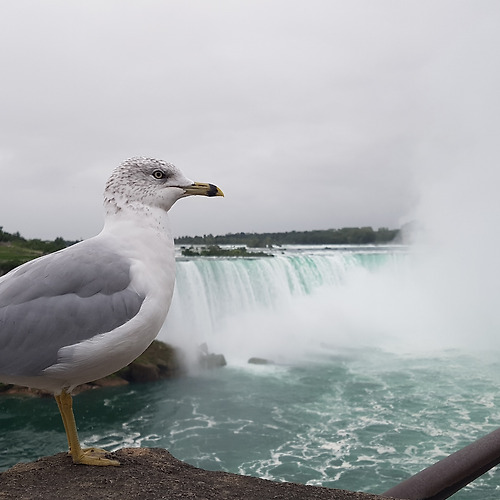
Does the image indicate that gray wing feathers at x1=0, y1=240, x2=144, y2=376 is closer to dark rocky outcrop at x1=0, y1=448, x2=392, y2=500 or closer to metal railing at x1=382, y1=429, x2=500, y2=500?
dark rocky outcrop at x1=0, y1=448, x2=392, y2=500

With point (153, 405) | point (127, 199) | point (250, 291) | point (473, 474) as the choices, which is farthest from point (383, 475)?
point (250, 291)

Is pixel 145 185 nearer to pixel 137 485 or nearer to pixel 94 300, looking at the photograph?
pixel 94 300

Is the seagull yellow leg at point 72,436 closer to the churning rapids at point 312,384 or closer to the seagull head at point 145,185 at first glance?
the seagull head at point 145,185

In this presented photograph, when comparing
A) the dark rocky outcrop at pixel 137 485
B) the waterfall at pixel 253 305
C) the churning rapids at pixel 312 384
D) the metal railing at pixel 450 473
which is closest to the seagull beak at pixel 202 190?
the dark rocky outcrop at pixel 137 485

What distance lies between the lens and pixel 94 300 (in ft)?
5.24

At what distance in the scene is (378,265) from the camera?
90.1 feet

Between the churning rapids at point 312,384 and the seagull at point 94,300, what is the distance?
7.47 meters

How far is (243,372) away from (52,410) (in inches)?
235

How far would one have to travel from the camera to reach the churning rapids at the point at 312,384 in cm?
976

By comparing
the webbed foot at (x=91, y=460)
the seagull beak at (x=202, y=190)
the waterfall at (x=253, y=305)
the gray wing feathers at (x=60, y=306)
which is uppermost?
the seagull beak at (x=202, y=190)

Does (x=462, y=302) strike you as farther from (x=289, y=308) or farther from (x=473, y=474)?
(x=473, y=474)

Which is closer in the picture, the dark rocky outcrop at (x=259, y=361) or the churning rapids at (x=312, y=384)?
the churning rapids at (x=312, y=384)

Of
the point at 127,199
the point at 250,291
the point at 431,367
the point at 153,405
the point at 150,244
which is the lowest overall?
the point at 431,367

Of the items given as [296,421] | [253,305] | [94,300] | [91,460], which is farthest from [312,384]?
[94,300]
